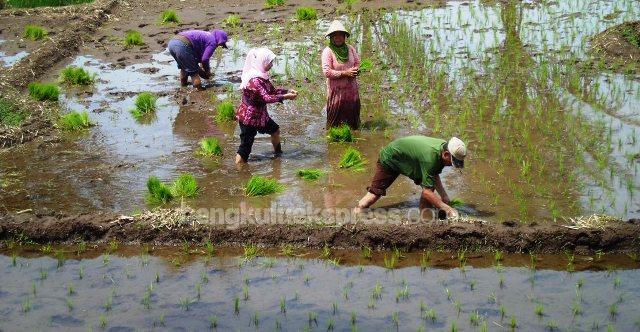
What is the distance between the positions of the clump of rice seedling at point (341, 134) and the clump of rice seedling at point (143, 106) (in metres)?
2.44

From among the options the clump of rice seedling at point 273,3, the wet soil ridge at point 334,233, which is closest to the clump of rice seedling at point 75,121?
the wet soil ridge at point 334,233

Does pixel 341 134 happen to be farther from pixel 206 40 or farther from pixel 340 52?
pixel 206 40

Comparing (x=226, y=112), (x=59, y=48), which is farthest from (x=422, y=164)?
(x=59, y=48)

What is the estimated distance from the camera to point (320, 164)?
8.19m

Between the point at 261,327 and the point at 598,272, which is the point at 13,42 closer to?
the point at 261,327

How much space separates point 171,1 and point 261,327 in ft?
37.4

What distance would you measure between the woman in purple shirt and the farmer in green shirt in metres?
4.34

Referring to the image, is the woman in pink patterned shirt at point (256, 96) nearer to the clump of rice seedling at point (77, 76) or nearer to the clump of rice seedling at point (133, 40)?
the clump of rice seedling at point (77, 76)

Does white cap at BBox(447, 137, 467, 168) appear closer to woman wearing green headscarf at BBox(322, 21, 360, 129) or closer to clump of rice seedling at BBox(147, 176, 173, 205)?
clump of rice seedling at BBox(147, 176, 173, 205)

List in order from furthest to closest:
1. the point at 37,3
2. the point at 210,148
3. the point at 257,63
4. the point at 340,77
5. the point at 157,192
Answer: the point at 37,3, the point at 340,77, the point at 210,148, the point at 257,63, the point at 157,192

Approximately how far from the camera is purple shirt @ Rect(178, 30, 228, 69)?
34.4 feet

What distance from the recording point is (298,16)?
13633 mm

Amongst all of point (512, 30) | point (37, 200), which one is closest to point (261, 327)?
point (37, 200)

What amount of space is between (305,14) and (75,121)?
5295 mm
